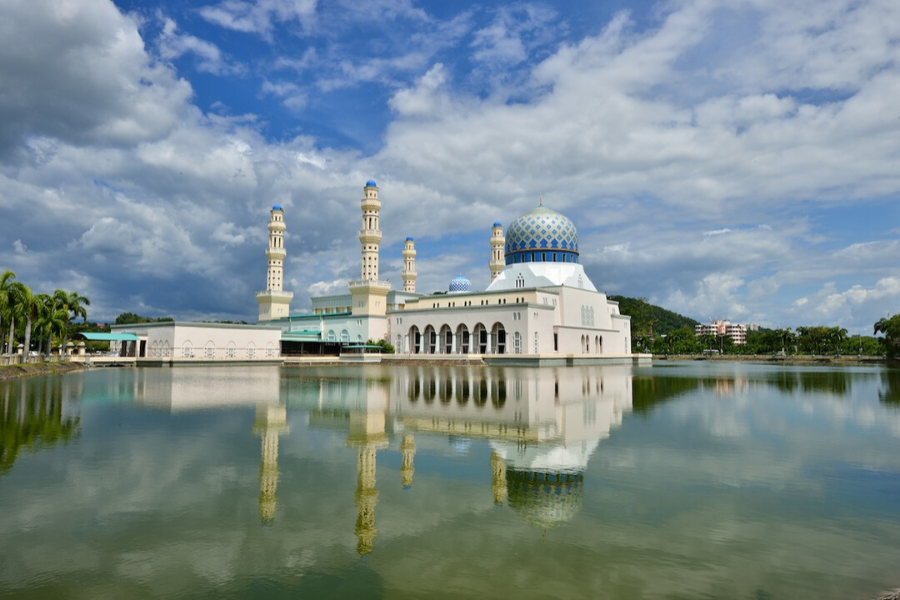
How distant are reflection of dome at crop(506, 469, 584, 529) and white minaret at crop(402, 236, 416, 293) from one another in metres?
68.2

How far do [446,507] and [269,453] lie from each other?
4.42m

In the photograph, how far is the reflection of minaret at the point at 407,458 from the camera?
27.9 ft

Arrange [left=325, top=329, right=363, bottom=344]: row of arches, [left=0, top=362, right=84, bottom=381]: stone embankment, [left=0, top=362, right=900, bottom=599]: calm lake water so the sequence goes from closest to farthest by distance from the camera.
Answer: [left=0, top=362, right=900, bottom=599]: calm lake water, [left=0, top=362, right=84, bottom=381]: stone embankment, [left=325, top=329, right=363, bottom=344]: row of arches

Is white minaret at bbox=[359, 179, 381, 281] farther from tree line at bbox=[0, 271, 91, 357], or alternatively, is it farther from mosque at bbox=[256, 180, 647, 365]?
tree line at bbox=[0, 271, 91, 357]

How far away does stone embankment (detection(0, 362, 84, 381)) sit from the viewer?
28.5 metres

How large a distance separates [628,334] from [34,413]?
6603 cm

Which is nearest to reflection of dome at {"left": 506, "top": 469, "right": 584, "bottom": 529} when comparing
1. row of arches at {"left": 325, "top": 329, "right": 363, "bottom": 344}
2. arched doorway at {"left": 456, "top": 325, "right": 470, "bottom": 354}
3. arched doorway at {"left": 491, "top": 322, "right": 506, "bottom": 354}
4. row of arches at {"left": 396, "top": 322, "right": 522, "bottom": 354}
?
row of arches at {"left": 396, "top": 322, "right": 522, "bottom": 354}

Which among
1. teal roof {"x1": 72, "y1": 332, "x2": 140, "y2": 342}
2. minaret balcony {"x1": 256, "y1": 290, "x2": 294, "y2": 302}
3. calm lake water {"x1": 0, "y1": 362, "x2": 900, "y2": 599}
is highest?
minaret balcony {"x1": 256, "y1": 290, "x2": 294, "y2": 302}

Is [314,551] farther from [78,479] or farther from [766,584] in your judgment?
[78,479]

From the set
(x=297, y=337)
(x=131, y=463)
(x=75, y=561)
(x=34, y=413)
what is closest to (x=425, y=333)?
(x=297, y=337)

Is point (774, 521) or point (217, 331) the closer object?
point (774, 521)

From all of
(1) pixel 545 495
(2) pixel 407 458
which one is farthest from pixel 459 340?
(1) pixel 545 495

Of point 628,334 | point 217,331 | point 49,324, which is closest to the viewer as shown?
point 49,324

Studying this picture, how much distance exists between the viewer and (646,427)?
528 inches
